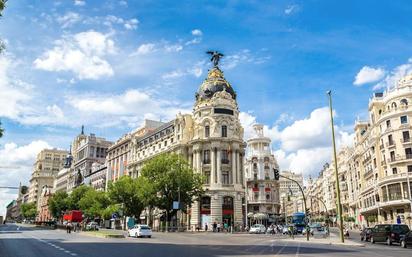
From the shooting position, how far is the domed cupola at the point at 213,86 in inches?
3066

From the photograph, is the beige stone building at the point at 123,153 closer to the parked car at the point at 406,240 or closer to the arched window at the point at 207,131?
the arched window at the point at 207,131

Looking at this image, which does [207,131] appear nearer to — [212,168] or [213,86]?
[212,168]

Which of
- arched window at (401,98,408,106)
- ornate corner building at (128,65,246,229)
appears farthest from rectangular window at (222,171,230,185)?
arched window at (401,98,408,106)

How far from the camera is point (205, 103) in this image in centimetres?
7644

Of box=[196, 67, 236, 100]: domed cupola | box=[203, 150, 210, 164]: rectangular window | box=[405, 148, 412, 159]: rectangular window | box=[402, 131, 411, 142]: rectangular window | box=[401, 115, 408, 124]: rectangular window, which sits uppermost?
box=[196, 67, 236, 100]: domed cupola

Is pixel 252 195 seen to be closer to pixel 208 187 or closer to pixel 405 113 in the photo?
pixel 208 187

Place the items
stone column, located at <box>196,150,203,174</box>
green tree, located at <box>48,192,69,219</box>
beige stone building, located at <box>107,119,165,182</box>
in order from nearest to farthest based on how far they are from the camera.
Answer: stone column, located at <box>196,150,203,174</box>
beige stone building, located at <box>107,119,165,182</box>
green tree, located at <box>48,192,69,219</box>

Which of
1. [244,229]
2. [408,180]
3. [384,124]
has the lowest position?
[244,229]

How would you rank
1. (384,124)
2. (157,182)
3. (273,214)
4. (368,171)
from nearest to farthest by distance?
(157,182) < (384,124) < (368,171) < (273,214)

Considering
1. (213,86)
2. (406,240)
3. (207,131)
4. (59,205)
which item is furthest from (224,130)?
(59,205)

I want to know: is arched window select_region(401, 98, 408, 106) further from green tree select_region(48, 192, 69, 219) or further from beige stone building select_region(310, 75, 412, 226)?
green tree select_region(48, 192, 69, 219)

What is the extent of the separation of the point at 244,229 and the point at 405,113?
3413cm

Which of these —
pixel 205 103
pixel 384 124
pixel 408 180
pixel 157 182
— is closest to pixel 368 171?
pixel 384 124

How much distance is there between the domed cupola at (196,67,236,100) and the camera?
77875 millimetres
